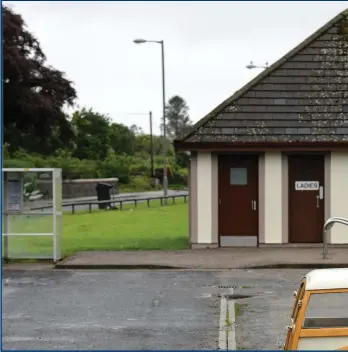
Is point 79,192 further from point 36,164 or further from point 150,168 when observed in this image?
point 150,168

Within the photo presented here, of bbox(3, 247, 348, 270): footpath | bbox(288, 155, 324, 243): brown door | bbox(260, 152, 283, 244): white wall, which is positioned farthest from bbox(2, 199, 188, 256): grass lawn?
bbox(288, 155, 324, 243): brown door

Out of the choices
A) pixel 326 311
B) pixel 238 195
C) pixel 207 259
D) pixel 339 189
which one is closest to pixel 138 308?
pixel 207 259

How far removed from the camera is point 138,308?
36.0 ft

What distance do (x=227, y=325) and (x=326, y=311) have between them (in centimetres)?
404

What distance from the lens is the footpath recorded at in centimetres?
1506

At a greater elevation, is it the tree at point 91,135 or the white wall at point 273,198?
the tree at point 91,135

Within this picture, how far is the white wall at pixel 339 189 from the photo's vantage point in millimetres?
17688

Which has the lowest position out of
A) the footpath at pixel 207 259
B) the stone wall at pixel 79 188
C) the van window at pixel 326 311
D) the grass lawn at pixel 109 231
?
the footpath at pixel 207 259

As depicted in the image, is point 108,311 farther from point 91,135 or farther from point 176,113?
point 176,113

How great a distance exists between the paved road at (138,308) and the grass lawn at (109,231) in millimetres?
1895

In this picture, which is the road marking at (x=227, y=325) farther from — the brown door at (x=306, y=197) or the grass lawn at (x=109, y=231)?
the brown door at (x=306, y=197)

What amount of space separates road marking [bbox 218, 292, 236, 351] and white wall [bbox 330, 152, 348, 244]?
6.66m

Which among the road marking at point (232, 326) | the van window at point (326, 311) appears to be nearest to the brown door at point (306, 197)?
the road marking at point (232, 326)

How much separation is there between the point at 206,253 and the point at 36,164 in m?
33.9
